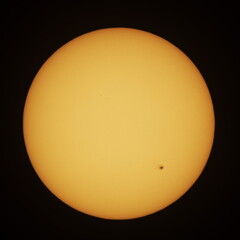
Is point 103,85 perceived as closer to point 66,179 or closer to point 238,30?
point 66,179

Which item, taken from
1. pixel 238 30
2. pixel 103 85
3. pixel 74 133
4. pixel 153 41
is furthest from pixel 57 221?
pixel 238 30

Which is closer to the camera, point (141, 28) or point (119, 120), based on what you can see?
point (119, 120)

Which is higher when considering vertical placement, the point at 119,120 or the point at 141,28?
the point at 141,28

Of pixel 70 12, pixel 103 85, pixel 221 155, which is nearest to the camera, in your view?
pixel 103 85

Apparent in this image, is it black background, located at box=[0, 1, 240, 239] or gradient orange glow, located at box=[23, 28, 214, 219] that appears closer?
gradient orange glow, located at box=[23, 28, 214, 219]
